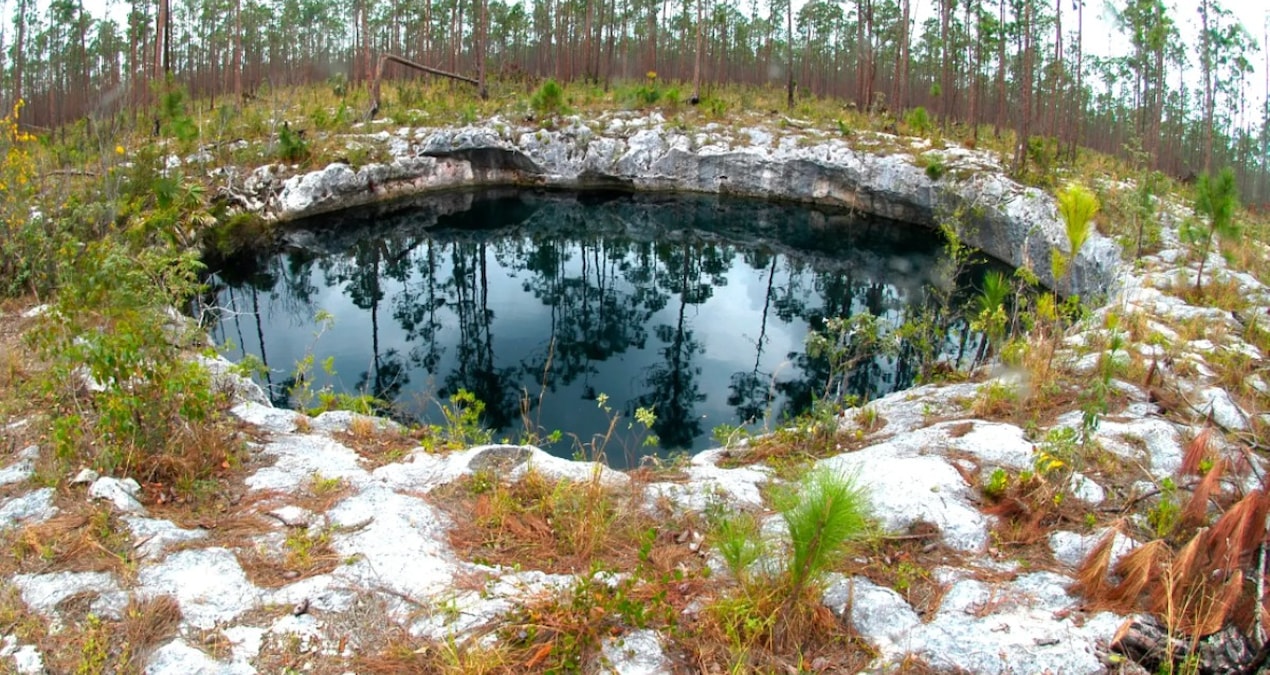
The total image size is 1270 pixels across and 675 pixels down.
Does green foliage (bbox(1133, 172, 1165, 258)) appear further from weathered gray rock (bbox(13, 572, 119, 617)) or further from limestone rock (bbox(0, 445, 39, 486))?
limestone rock (bbox(0, 445, 39, 486))

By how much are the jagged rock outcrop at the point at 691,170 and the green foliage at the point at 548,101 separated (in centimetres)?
77

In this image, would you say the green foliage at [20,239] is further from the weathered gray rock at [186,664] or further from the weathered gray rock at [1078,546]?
the weathered gray rock at [1078,546]

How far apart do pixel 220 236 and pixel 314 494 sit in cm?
1245

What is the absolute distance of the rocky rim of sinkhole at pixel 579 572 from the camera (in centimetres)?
339

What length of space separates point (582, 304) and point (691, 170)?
36.2 ft

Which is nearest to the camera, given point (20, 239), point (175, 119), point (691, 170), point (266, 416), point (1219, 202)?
point (266, 416)

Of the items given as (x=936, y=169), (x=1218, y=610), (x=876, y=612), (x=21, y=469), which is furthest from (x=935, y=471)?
(x=936, y=169)

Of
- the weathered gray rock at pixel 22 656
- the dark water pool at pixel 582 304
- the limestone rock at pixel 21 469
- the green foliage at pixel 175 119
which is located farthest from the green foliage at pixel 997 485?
the green foliage at pixel 175 119

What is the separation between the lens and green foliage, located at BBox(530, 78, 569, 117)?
933 inches

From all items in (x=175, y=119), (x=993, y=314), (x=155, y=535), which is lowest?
(x=155, y=535)

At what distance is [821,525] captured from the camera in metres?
3.21

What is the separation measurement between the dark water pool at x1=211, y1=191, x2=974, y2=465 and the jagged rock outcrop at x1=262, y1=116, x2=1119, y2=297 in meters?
0.78

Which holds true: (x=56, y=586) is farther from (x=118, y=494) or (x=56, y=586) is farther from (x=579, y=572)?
(x=579, y=572)

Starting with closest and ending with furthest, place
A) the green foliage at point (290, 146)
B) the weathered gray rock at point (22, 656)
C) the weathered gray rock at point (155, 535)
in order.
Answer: the weathered gray rock at point (22, 656) < the weathered gray rock at point (155, 535) < the green foliage at point (290, 146)
